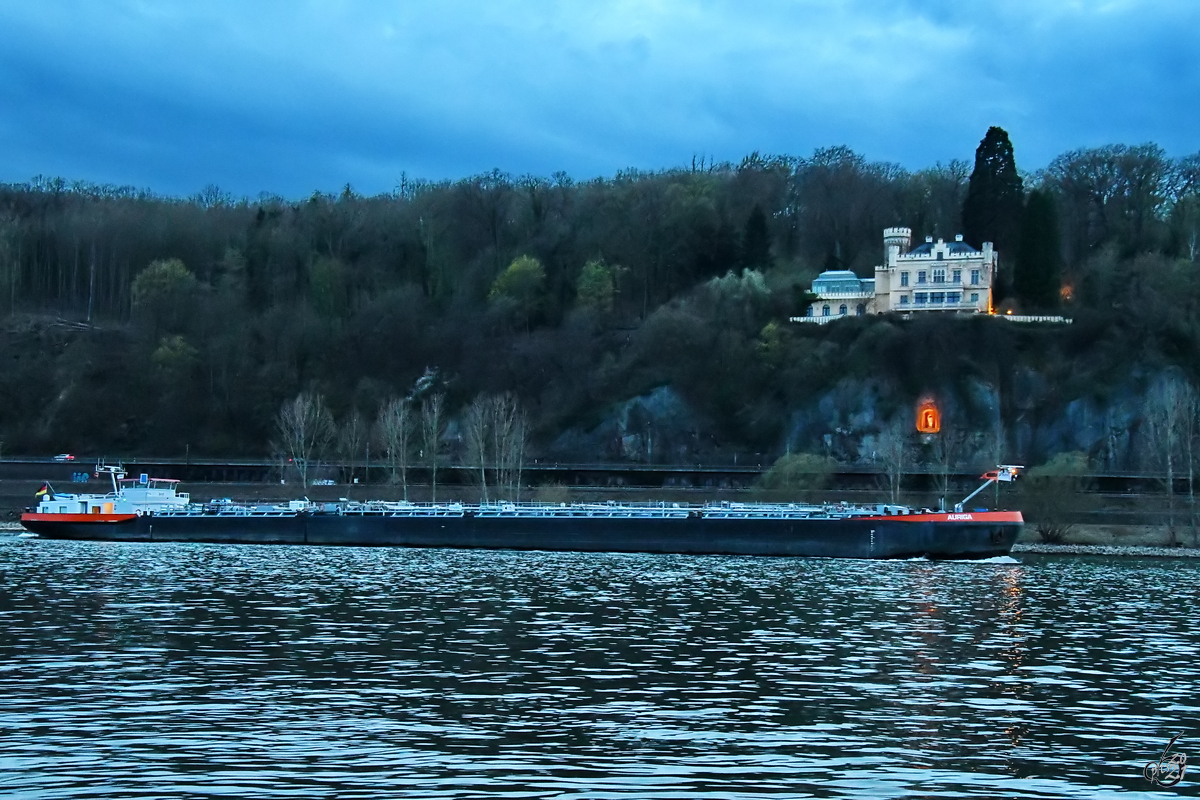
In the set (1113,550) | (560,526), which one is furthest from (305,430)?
(1113,550)

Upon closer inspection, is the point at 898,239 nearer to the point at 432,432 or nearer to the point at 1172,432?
the point at 1172,432

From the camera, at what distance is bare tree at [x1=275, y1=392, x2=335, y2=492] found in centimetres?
11400

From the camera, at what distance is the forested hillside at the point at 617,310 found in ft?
378

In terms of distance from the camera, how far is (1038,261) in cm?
12638

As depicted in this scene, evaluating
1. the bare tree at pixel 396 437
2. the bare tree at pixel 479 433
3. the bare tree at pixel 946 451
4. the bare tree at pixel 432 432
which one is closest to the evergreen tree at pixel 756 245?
the bare tree at pixel 432 432

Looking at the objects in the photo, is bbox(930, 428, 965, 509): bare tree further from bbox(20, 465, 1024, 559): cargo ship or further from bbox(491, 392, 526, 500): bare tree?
bbox(491, 392, 526, 500): bare tree

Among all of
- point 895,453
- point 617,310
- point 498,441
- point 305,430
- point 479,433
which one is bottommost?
point 895,453

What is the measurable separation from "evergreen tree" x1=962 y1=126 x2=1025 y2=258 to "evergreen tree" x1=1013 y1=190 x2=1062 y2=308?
645 cm

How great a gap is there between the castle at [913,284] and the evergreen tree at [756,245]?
33.0ft

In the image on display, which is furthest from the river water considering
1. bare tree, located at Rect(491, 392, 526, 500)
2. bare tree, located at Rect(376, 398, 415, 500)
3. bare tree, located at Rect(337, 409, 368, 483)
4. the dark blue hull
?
bare tree, located at Rect(337, 409, 368, 483)

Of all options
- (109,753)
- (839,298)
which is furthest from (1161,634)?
(839,298)

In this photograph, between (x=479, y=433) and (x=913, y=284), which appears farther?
(x=913, y=284)

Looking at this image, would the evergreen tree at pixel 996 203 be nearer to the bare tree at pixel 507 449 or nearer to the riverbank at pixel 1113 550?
the bare tree at pixel 507 449

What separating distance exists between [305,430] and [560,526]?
50.3 metres
